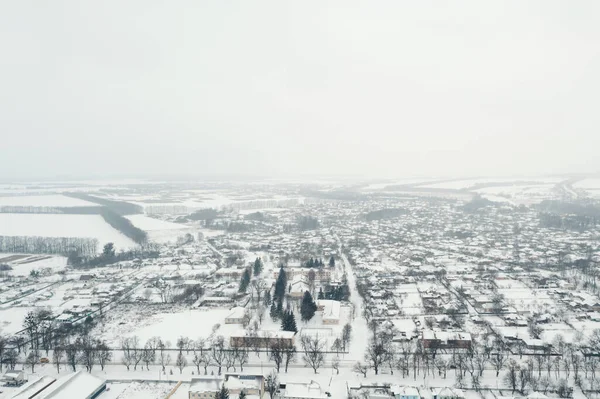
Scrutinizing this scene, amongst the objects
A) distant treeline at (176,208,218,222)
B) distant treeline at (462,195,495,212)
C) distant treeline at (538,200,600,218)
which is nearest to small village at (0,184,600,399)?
distant treeline at (176,208,218,222)

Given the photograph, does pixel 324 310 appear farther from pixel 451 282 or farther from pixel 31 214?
pixel 31 214

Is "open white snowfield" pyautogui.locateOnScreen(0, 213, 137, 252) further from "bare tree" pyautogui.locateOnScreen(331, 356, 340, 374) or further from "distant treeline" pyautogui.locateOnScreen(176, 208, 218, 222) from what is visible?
"bare tree" pyautogui.locateOnScreen(331, 356, 340, 374)

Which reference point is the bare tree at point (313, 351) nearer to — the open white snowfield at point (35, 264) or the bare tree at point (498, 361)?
the bare tree at point (498, 361)

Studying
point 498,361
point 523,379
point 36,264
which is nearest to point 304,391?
point 498,361

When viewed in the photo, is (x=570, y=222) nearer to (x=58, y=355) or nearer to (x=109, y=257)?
(x=109, y=257)

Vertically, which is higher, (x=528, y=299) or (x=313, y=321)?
(x=528, y=299)

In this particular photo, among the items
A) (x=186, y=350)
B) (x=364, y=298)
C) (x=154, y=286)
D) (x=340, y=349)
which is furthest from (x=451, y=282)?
(x=154, y=286)
